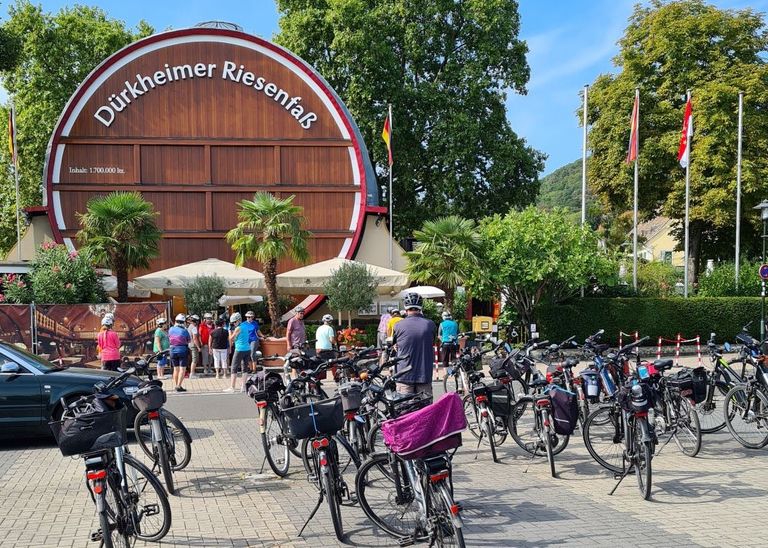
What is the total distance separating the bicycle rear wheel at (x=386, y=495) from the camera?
6.34 meters

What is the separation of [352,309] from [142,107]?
37.0 feet

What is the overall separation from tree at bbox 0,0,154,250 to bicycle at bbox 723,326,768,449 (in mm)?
34769

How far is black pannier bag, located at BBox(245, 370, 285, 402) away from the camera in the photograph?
28.9ft

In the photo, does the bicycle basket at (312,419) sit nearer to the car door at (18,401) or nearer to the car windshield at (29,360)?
the car door at (18,401)

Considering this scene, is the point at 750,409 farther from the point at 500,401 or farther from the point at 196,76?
the point at 196,76

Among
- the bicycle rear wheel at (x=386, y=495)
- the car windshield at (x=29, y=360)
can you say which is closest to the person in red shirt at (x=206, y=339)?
the car windshield at (x=29, y=360)

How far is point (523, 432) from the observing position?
9.36 m

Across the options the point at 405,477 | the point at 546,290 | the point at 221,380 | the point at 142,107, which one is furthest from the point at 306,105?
the point at 405,477

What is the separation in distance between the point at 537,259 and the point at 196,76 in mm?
14078

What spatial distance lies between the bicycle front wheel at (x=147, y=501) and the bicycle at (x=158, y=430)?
1.52 m

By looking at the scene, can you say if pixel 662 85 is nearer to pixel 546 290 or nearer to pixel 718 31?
pixel 718 31

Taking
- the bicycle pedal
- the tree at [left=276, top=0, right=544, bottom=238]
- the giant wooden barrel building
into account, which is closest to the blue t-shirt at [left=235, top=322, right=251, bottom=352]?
the bicycle pedal

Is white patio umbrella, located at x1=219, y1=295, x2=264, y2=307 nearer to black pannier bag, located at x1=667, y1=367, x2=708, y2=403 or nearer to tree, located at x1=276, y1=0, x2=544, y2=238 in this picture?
tree, located at x1=276, y1=0, x2=544, y2=238

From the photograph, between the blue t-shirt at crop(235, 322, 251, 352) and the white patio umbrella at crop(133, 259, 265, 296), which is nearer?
the blue t-shirt at crop(235, 322, 251, 352)
